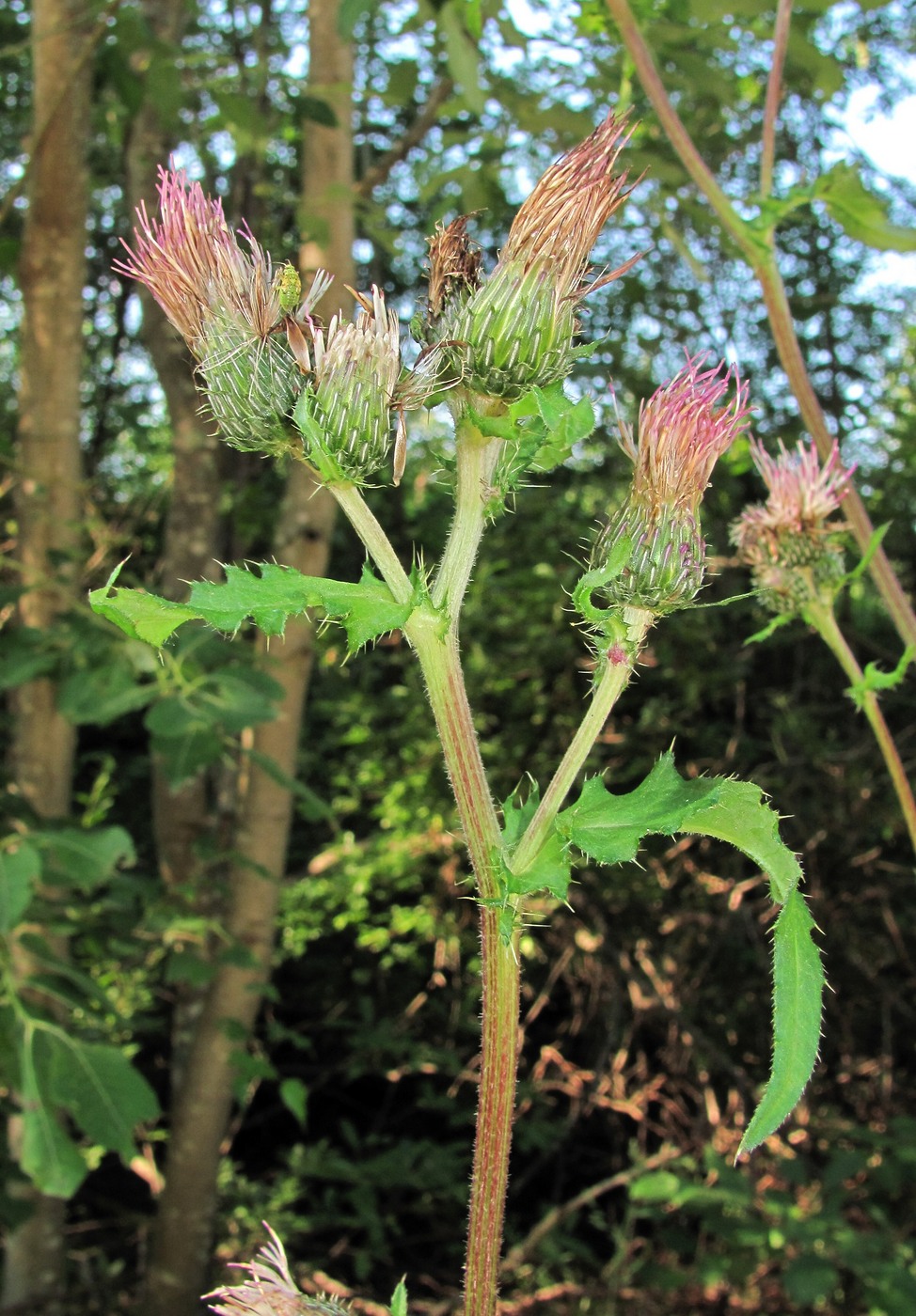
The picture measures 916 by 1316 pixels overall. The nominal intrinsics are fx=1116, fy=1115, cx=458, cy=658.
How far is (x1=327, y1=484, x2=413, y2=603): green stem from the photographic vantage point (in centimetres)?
94

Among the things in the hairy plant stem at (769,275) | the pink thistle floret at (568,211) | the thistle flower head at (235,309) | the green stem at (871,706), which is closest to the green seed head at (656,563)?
the pink thistle floret at (568,211)

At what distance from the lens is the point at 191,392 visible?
12.2ft

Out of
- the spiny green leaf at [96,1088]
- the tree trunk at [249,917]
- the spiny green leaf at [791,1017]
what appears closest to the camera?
the spiny green leaf at [791,1017]

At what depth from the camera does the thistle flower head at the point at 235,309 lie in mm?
1026

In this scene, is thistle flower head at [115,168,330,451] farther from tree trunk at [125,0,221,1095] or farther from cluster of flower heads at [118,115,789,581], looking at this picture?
tree trunk at [125,0,221,1095]

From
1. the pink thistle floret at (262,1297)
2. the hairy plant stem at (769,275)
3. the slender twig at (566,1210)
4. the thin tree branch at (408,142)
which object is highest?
the thin tree branch at (408,142)

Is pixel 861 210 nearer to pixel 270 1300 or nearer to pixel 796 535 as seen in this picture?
pixel 796 535

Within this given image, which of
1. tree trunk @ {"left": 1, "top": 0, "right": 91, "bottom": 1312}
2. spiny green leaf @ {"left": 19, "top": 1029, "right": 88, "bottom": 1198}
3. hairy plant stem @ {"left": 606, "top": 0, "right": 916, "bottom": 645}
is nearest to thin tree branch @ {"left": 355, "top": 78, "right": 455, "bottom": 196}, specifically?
tree trunk @ {"left": 1, "top": 0, "right": 91, "bottom": 1312}

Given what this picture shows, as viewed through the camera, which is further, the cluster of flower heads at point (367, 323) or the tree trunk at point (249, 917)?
the tree trunk at point (249, 917)

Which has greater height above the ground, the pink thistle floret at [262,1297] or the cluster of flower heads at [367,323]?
the cluster of flower heads at [367,323]

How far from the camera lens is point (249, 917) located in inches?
146

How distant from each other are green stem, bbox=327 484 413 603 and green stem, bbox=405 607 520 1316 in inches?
1.4

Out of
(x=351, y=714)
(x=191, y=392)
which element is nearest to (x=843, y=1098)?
(x=351, y=714)

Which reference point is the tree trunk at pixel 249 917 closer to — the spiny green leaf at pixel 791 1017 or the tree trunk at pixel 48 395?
the tree trunk at pixel 48 395
